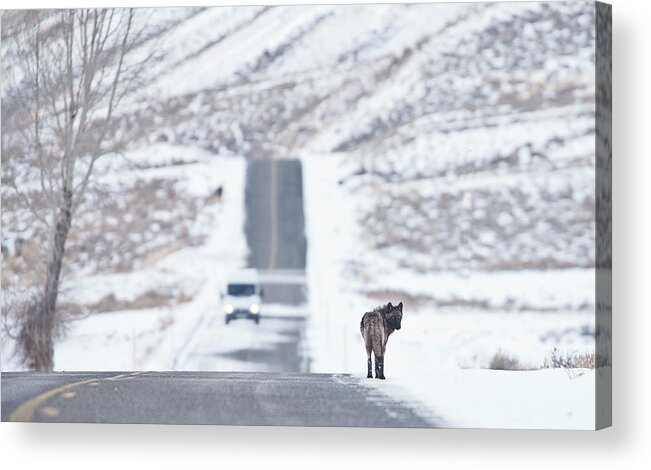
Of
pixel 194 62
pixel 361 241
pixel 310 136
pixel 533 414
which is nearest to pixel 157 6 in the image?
pixel 194 62

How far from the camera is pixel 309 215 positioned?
46.2 ft

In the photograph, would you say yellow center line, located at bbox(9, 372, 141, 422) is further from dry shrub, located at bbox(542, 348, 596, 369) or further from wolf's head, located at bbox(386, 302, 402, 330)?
Answer: dry shrub, located at bbox(542, 348, 596, 369)

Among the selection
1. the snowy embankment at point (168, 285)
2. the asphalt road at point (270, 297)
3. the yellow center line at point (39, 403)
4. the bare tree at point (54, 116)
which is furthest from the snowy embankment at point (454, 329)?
the yellow center line at point (39, 403)

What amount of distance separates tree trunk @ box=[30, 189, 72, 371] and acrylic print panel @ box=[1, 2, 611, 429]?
2 centimetres

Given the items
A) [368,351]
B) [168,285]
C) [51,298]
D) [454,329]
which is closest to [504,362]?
[454,329]

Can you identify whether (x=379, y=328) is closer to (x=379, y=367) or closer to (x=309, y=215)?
(x=379, y=367)

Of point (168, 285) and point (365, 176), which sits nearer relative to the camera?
point (365, 176)

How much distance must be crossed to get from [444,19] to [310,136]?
1427 mm

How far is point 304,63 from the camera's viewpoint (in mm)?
14148

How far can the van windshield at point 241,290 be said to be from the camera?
14.2 m

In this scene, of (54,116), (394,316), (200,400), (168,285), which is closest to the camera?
(394,316)

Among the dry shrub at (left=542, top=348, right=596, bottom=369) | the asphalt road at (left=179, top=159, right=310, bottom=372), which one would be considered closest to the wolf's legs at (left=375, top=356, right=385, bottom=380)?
the asphalt road at (left=179, top=159, right=310, bottom=372)

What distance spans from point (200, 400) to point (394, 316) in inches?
66.9

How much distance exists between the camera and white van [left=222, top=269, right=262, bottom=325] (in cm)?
1417
